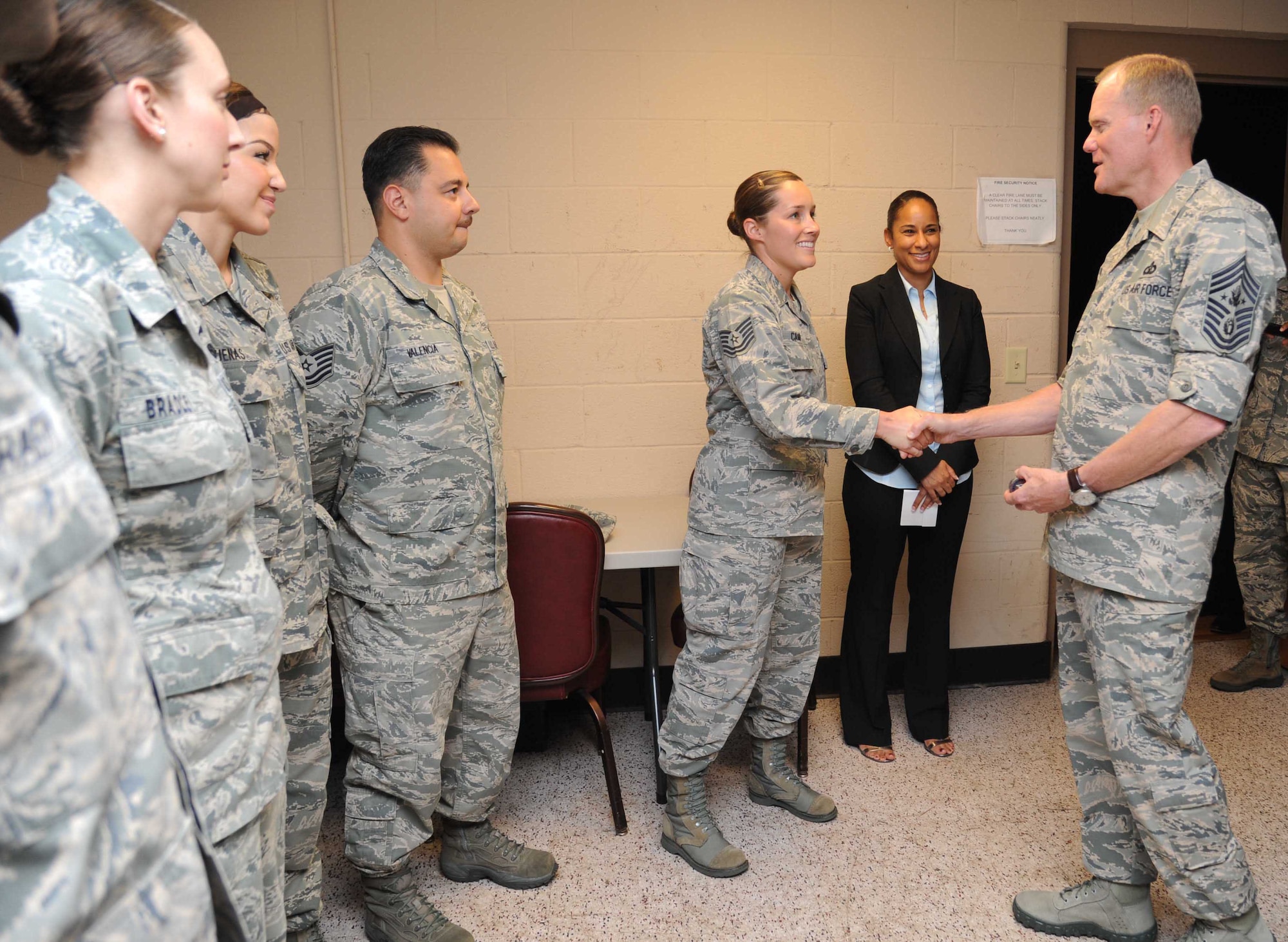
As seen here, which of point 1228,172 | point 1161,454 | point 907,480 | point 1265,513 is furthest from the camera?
point 1228,172

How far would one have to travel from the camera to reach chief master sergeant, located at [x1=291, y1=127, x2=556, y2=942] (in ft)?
6.39

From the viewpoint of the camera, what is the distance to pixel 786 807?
259cm

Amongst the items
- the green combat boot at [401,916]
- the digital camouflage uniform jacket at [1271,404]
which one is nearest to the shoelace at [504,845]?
the green combat boot at [401,916]

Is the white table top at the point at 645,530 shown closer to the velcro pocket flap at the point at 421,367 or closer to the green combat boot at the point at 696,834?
the green combat boot at the point at 696,834

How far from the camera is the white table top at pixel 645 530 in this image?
2.52 m

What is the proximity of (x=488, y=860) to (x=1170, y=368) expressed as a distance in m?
1.89

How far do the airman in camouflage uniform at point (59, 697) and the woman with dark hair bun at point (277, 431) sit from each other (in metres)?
0.77

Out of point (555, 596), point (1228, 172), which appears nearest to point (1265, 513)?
point (1228, 172)

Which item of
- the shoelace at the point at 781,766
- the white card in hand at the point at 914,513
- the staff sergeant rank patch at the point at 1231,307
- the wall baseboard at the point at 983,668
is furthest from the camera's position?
the wall baseboard at the point at 983,668

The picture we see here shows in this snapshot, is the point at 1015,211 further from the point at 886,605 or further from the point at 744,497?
the point at 744,497

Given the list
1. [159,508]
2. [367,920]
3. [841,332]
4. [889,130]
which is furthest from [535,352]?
[159,508]

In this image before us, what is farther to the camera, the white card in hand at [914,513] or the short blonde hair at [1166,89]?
the white card in hand at [914,513]

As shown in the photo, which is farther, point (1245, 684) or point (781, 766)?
point (1245, 684)

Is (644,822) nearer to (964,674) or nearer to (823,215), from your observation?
(964,674)
